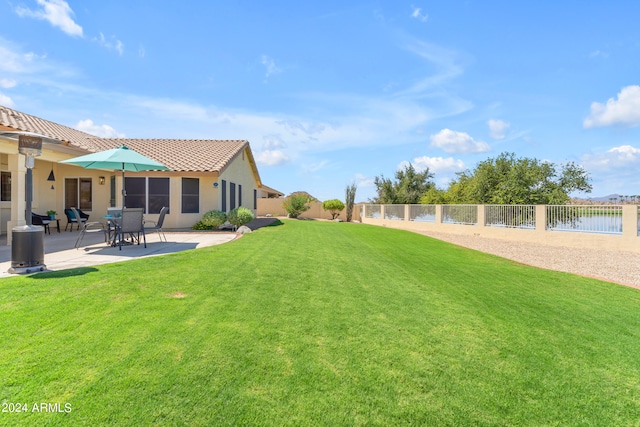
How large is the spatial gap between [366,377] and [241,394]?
3.73ft

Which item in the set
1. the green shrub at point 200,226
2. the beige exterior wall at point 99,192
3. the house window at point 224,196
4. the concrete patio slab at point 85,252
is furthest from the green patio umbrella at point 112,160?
the house window at point 224,196

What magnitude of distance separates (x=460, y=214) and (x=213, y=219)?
→ 17.9m

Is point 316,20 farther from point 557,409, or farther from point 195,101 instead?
point 557,409

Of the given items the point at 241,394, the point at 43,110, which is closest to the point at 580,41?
the point at 241,394

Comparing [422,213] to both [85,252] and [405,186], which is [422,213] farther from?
[85,252]

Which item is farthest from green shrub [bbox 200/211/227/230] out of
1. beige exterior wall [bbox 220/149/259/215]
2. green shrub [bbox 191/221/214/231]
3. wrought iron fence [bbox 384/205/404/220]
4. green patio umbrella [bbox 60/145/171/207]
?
wrought iron fence [bbox 384/205/404/220]

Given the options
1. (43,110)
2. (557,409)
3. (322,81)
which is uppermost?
(322,81)

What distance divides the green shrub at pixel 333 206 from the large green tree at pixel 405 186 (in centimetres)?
954

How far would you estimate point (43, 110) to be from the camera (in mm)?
16141

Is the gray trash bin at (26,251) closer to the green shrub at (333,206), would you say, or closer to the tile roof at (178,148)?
the tile roof at (178,148)

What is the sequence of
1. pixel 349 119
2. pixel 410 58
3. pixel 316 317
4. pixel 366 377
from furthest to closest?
pixel 349 119 < pixel 410 58 < pixel 316 317 < pixel 366 377

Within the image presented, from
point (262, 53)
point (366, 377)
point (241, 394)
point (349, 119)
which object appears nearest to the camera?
point (241, 394)

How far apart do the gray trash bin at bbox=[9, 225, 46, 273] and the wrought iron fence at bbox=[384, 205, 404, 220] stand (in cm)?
2752

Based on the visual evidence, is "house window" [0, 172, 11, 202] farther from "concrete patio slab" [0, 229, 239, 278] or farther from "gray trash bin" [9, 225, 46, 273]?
"gray trash bin" [9, 225, 46, 273]
